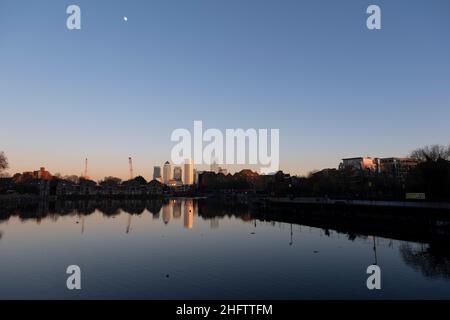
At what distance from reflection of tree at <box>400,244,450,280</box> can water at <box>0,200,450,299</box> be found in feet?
0.30

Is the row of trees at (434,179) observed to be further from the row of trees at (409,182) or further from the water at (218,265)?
the water at (218,265)

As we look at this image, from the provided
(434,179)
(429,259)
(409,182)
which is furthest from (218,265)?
(409,182)

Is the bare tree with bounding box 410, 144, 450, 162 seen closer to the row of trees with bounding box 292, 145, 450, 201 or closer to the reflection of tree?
the row of trees with bounding box 292, 145, 450, 201

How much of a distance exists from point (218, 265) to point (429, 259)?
24813 mm

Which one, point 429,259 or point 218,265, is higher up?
point 429,259

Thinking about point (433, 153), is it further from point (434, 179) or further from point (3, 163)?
point (3, 163)

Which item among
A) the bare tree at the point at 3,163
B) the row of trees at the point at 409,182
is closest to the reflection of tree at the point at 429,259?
the row of trees at the point at 409,182

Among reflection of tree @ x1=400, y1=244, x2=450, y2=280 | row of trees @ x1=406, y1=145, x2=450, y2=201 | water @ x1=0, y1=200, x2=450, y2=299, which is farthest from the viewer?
row of trees @ x1=406, y1=145, x2=450, y2=201

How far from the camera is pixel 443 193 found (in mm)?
66188

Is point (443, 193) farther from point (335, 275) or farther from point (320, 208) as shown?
point (335, 275)

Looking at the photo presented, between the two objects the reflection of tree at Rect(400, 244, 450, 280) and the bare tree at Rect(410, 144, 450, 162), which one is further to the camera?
the bare tree at Rect(410, 144, 450, 162)

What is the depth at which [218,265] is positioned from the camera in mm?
35781

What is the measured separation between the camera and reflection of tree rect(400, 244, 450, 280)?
107 ft

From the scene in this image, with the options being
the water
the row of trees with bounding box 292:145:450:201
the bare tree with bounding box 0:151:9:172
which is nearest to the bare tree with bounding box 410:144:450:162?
the row of trees with bounding box 292:145:450:201
